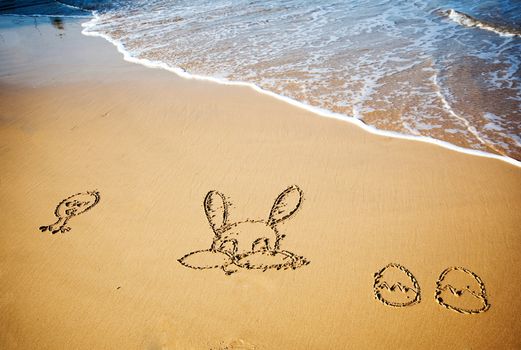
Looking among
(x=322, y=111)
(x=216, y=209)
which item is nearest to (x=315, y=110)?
(x=322, y=111)

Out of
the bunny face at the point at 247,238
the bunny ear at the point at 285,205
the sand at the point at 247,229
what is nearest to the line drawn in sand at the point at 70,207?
the sand at the point at 247,229

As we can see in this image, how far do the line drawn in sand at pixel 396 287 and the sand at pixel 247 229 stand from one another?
0.05ft

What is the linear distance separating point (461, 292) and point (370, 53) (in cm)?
501

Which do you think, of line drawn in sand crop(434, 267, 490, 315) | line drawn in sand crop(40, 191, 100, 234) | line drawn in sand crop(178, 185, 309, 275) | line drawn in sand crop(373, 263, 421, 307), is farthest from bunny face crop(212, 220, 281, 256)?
line drawn in sand crop(40, 191, 100, 234)

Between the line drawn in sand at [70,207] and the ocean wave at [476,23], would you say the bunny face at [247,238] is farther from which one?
the ocean wave at [476,23]

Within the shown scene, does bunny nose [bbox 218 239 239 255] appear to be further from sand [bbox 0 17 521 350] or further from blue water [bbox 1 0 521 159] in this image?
blue water [bbox 1 0 521 159]

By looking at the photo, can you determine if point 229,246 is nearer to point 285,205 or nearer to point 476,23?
point 285,205

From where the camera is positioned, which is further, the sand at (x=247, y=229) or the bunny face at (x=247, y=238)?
the bunny face at (x=247, y=238)

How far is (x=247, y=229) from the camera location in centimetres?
287

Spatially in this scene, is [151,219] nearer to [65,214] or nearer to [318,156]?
[65,214]

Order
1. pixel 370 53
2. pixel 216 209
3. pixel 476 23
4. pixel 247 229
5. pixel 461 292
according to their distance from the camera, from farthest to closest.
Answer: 1. pixel 476 23
2. pixel 370 53
3. pixel 216 209
4. pixel 247 229
5. pixel 461 292

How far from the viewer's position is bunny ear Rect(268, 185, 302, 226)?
9.66 ft

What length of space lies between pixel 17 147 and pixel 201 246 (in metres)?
2.94

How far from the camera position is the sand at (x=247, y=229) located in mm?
2211
